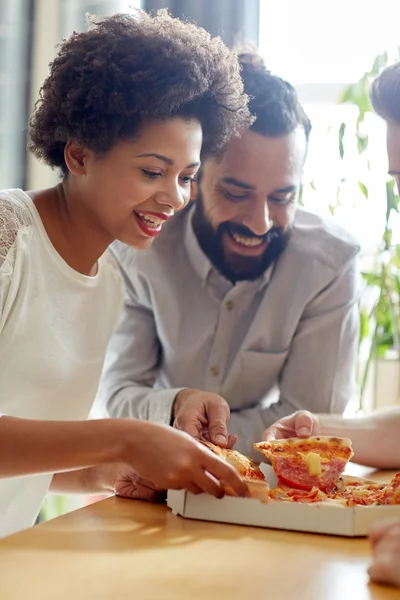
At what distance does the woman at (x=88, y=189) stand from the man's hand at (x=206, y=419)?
5.7 inches

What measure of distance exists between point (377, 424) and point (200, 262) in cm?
69

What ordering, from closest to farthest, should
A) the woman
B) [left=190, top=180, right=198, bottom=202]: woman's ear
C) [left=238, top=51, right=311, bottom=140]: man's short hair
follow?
the woman
[left=238, top=51, right=311, bottom=140]: man's short hair
[left=190, top=180, right=198, bottom=202]: woman's ear

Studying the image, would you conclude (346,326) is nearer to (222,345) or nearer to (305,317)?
(305,317)

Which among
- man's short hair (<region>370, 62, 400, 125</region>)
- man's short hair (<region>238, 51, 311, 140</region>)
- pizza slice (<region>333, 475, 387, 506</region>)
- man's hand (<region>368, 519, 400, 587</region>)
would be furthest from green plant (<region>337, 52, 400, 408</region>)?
man's hand (<region>368, 519, 400, 587</region>)

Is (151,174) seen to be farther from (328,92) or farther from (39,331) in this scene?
(328,92)

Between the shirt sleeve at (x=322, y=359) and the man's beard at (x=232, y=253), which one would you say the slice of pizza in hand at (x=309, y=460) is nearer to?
A: the shirt sleeve at (x=322, y=359)

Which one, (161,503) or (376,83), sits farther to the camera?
(376,83)

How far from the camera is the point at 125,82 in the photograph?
1.55 metres

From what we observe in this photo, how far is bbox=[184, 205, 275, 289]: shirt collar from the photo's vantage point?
2.24m

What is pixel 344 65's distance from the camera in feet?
11.2

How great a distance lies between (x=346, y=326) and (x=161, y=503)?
3.32 feet

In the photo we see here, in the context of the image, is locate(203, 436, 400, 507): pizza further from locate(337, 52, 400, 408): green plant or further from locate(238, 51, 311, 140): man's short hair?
locate(337, 52, 400, 408): green plant

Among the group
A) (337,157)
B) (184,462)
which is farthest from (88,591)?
(337,157)

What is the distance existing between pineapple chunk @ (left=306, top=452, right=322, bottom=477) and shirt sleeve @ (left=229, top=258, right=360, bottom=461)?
2.57ft
